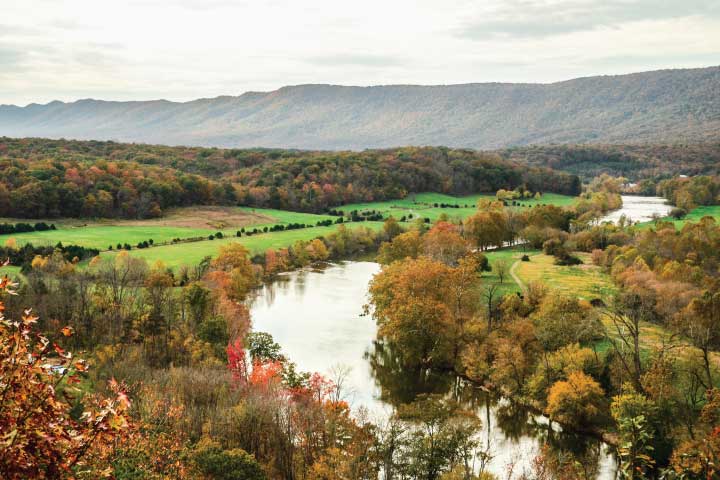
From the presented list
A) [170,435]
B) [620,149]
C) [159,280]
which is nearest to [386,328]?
[159,280]

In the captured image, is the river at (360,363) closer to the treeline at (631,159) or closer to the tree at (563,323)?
the tree at (563,323)

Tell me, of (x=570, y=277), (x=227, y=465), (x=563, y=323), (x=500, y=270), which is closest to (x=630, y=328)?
(x=563, y=323)

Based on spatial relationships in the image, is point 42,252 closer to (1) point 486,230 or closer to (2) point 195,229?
(2) point 195,229

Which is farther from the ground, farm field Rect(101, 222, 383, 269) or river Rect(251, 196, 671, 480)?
farm field Rect(101, 222, 383, 269)

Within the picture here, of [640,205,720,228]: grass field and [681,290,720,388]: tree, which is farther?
[640,205,720,228]: grass field

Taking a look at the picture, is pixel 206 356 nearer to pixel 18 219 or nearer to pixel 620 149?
pixel 18 219

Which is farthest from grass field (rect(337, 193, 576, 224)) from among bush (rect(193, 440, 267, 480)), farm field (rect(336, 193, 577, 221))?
bush (rect(193, 440, 267, 480))

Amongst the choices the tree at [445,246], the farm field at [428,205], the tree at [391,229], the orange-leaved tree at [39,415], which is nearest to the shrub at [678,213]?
the farm field at [428,205]

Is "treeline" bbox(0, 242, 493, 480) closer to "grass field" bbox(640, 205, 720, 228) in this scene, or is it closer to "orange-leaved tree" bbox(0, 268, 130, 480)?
"orange-leaved tree" bbox(0, 268, 130, 480)
